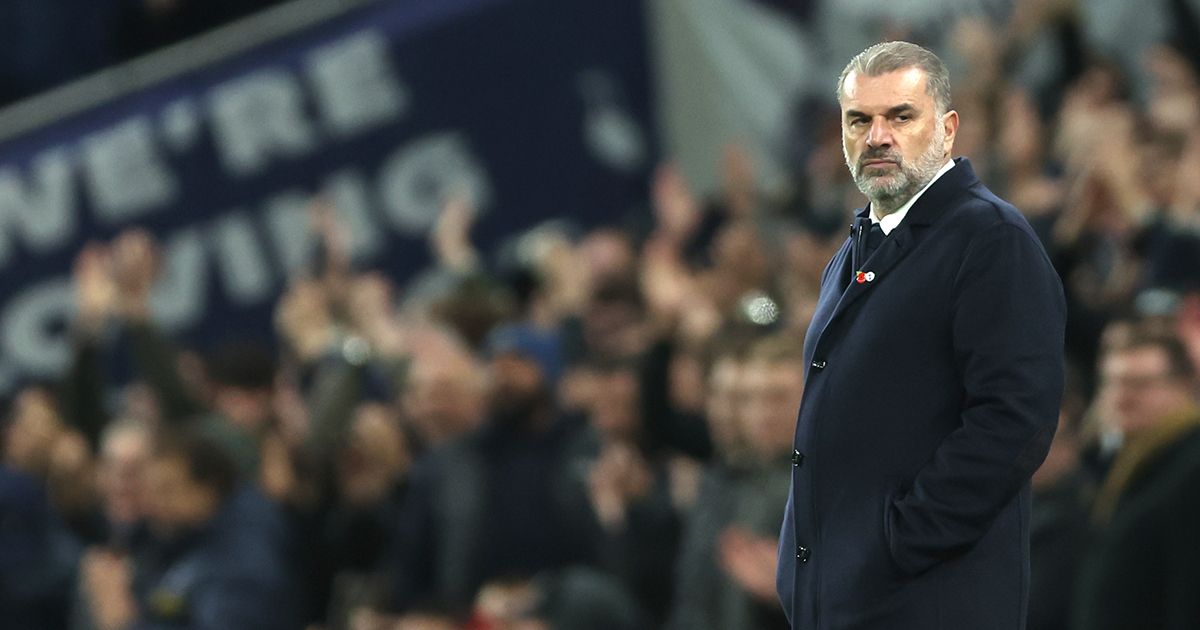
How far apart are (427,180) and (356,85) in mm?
551

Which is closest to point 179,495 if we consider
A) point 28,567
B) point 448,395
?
point 448,395

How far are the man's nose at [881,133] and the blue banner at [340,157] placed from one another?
6269 mm

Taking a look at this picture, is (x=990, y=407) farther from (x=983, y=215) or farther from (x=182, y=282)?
(x=182, y=282)

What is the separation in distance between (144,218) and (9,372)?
0.93 m

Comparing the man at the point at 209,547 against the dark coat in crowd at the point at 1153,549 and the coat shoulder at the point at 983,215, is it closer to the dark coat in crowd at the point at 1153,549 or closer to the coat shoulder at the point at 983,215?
the dark coat in crowd at the point at 1153,549

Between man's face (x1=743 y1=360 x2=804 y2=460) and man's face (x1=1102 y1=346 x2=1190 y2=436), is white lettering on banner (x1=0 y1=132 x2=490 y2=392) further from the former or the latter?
man's face (x1=1102 y1=346 x2=1190 y2=436)

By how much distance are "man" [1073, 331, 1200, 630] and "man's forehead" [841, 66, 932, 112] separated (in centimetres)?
176

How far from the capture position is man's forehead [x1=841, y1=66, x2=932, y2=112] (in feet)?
8.46

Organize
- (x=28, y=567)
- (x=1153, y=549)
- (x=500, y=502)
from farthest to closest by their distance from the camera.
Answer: (x=28, y=567) → (x=500, y=502) → (x=1153, y=549)

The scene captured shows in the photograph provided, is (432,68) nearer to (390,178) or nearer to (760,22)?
(390,178)

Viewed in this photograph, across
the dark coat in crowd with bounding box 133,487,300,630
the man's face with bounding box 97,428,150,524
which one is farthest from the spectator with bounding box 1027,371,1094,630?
the man's face with bounding box 97,428,150,524

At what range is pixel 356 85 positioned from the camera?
898 cm

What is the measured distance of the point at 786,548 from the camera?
278 centimetres

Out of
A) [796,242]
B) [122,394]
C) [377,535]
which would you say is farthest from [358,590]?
[122,394]
